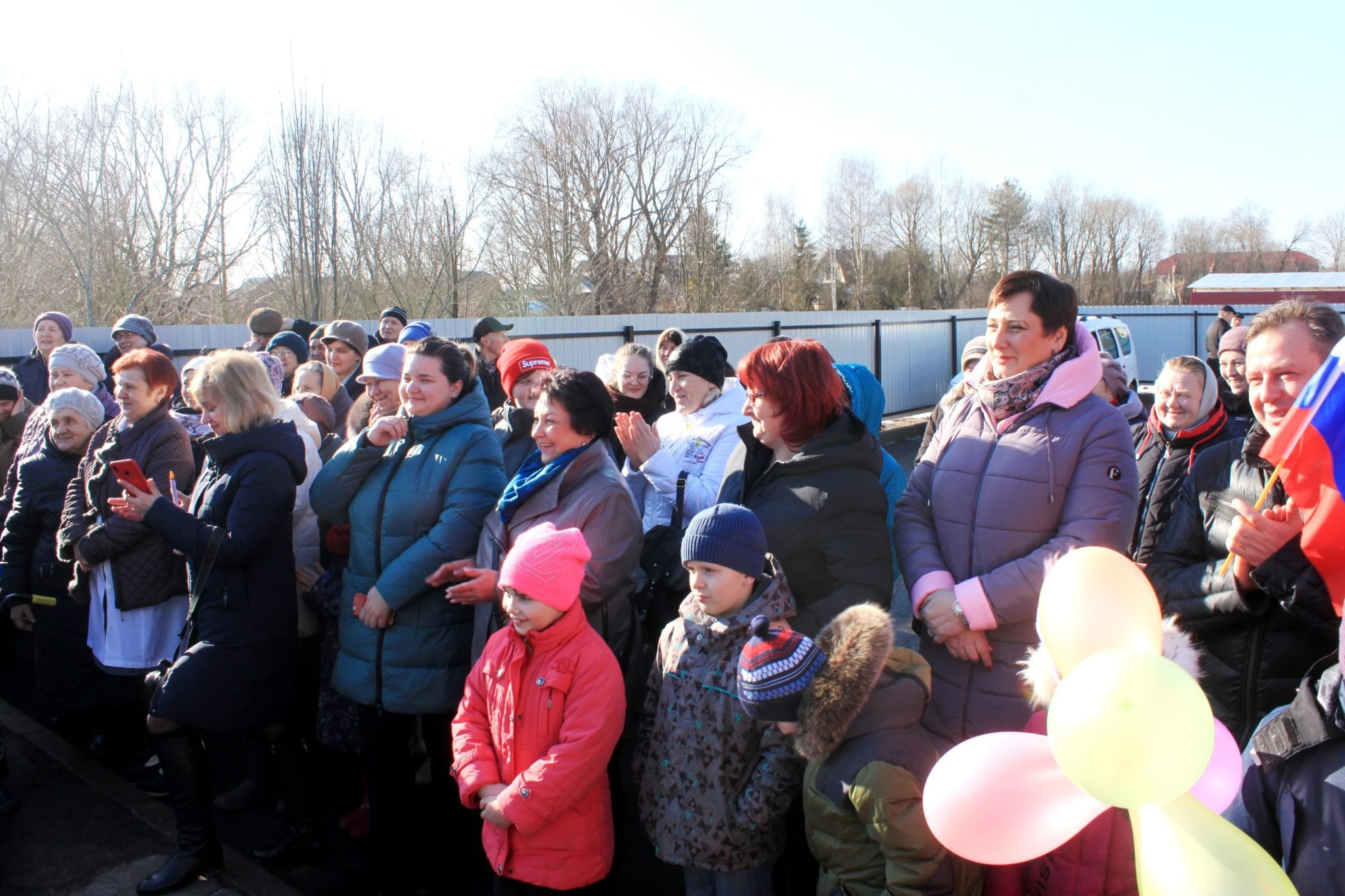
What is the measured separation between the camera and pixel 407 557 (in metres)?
3.22

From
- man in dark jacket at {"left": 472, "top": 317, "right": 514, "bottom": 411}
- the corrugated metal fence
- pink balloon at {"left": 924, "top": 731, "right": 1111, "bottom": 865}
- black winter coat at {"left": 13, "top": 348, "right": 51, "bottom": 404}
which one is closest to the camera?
pink balloon at {"left": 924, "top": 731, "right": 1111, "bottom": 865}

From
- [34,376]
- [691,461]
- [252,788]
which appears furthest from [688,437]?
[34,376]

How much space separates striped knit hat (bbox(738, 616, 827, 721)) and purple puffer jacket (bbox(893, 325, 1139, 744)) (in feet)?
1.75

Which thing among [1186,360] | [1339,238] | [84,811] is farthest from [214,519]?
[1339,238]

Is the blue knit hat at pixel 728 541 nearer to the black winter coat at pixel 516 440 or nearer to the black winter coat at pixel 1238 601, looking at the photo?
the black winter coat at pixel 1238 601

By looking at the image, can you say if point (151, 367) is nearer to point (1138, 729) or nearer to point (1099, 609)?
point (1099, 609)

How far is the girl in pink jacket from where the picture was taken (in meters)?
2.60

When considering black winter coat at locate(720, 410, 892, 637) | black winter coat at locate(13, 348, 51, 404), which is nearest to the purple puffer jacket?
black winter coat at locate(720, 410, 892, 637)

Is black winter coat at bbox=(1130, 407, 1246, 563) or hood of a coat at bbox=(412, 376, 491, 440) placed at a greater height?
hood of a coat at bbox=(412, 376, 491, 440)

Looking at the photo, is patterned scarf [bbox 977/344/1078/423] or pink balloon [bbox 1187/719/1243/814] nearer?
pink balloon [bbox 1187/719/1243/814]

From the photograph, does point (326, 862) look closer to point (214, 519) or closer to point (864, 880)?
point (214, 519)

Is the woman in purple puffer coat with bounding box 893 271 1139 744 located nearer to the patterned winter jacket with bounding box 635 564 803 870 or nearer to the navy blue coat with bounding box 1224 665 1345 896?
the patterned winter jacket with bounding box 635 564 803 870

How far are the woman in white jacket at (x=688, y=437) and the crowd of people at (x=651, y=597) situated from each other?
0.06 ft

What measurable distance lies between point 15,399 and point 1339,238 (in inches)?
3060
